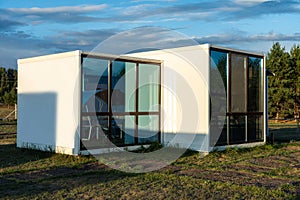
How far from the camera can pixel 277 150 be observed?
39.3ft

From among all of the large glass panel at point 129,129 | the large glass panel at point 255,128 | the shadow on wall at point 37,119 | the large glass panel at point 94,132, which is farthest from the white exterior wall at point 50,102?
the large glass panel at point 255,128

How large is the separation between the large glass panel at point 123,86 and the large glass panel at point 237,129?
287cm

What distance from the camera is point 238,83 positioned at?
1200cm

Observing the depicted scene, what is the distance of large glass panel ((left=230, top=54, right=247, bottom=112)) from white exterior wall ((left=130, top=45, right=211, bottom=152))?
3.78 feet

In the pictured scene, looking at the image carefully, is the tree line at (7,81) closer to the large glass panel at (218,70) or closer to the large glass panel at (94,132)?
the large glass panel at (94,132)

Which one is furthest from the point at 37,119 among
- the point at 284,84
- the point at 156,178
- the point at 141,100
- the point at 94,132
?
the point at 284,84

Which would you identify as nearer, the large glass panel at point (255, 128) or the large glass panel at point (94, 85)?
the large glass panel at point (94, 85)

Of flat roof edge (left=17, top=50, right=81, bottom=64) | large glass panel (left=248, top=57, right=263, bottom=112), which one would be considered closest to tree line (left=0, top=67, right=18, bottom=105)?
flat roof edge (left=17, top=50, right=81, bottom=64)

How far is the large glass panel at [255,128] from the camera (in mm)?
12306

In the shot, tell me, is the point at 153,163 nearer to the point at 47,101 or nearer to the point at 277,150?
the point at 47,101

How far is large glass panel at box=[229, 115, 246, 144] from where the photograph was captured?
11.7m

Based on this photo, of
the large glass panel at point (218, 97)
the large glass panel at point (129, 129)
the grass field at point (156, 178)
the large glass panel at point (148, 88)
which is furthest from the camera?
the large glass panel at point (148, 88)

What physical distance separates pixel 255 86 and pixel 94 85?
5100mm

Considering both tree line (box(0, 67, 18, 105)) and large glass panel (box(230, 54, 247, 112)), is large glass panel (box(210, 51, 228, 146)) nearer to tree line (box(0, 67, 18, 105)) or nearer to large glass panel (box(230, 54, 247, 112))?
large glass panel (box(230, 54, 247, 112))
